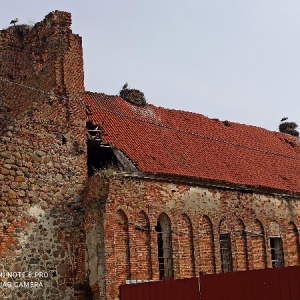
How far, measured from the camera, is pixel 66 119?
62.4 ft

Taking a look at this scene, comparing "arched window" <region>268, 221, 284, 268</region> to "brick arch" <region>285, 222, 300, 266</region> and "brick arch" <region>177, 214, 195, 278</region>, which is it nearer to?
"brick arch" <region>285, 222, 300, 266</region>

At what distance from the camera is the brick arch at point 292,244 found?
2277 centimetres

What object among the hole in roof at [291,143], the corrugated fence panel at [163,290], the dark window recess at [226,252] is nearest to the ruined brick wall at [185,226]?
the dark window recess at [226,252]

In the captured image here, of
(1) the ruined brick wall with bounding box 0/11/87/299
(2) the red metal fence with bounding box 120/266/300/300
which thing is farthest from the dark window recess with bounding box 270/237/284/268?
(1) the ruined brick wall with bounding box 0/11/87/299

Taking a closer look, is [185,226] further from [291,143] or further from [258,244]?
[291,143]

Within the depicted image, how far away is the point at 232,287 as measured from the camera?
45.6 ft

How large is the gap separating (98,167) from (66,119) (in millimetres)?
2110

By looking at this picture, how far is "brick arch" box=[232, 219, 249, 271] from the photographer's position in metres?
21.0

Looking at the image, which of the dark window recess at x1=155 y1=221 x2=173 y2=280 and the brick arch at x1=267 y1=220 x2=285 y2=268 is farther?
the brick arch at x1=267 y1=220 x2=285 y2=268

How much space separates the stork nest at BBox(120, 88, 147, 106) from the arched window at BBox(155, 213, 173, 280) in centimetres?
671

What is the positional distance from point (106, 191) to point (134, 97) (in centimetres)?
767

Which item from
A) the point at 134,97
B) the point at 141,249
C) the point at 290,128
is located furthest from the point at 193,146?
the point at 290,128

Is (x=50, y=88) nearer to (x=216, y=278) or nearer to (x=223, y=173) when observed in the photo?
(x=223, y=173)

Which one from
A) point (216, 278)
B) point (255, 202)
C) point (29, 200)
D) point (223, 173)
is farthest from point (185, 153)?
point (216, 278)
